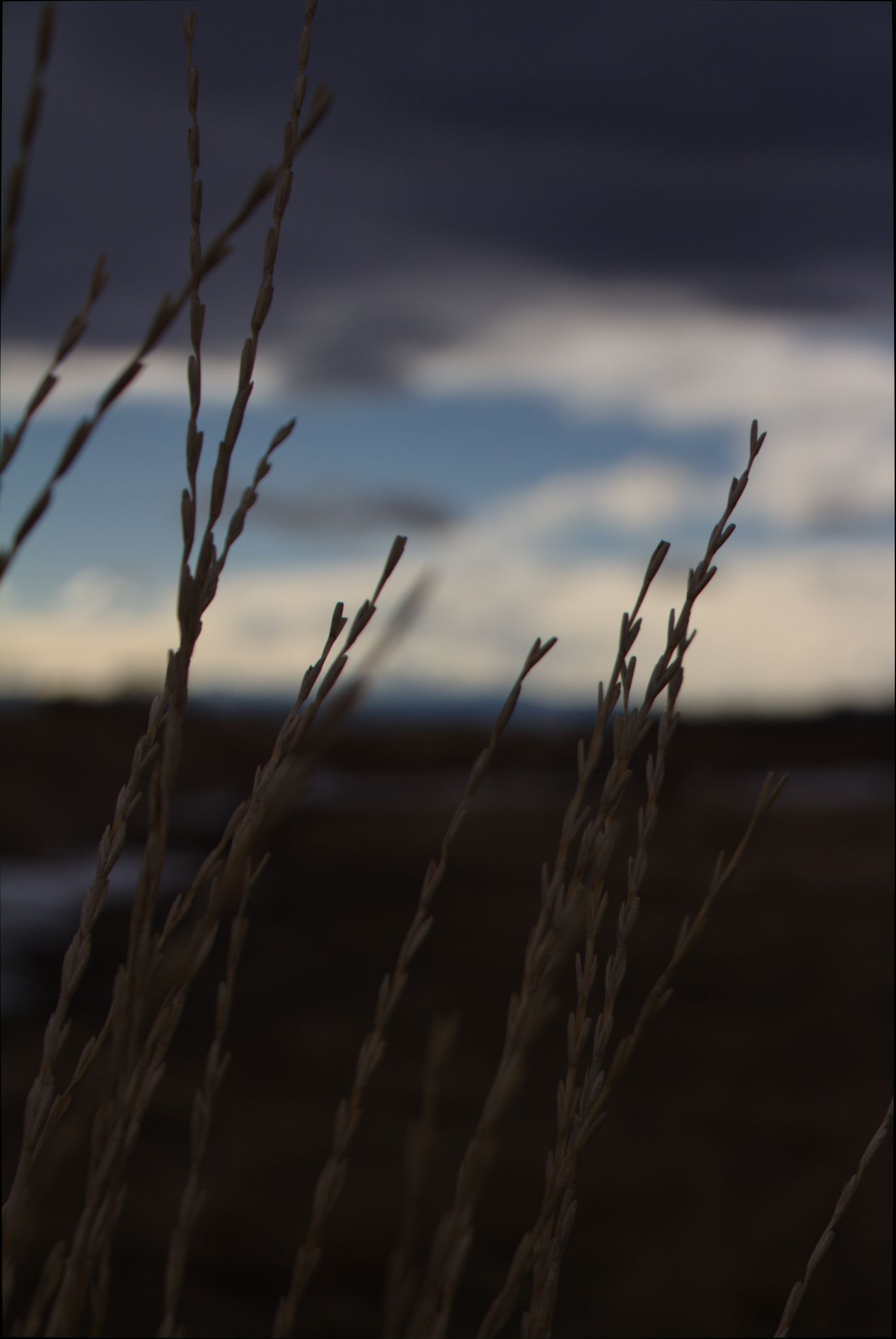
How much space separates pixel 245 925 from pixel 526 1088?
15.1 ft

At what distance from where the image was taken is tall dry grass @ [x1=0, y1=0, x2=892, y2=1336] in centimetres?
66

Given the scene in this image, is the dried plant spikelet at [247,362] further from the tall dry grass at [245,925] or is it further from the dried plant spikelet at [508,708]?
the dried plant spikelet at [508,708]

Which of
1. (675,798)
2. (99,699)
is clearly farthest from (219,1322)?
(99,699)

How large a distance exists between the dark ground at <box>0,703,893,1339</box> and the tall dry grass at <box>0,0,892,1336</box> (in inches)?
5.3

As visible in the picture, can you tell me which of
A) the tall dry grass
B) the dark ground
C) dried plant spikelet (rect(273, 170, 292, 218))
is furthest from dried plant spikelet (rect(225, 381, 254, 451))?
the dark ground

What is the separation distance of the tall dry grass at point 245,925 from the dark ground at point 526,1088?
5.3 inches

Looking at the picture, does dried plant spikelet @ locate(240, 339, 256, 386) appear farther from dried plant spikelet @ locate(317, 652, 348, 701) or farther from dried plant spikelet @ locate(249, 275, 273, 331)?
dried plant spikelet @ locate(317, 652, 348, 701)

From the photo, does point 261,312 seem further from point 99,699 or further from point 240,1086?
point 99,699

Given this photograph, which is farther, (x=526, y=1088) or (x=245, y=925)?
(x=526, y=1088)

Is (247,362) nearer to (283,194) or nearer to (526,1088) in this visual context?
(283,194)

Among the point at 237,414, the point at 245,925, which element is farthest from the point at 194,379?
the point at 245,925

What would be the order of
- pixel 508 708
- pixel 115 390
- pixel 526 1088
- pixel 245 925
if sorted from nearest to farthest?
1. pixel 115 390
2. pixel 508 708
3. pixel 245 925
4. pixel 526 1088

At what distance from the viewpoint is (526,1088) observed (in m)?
5.33

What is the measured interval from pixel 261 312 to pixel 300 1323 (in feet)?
10.8
